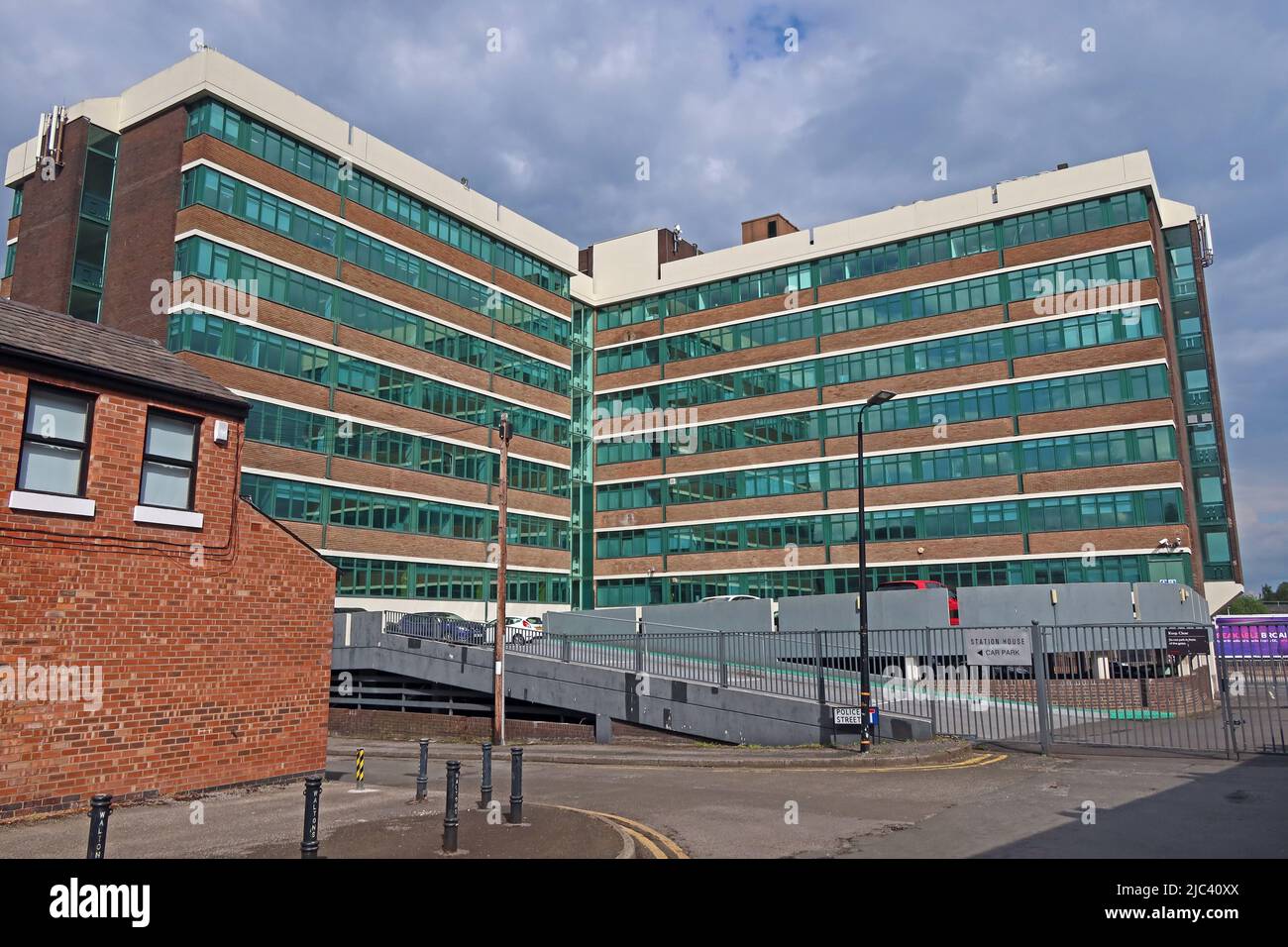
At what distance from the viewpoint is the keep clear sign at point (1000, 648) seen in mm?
18484

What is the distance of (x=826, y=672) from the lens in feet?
72.1

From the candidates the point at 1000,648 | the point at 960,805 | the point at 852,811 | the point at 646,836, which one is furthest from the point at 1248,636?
the point at 646,836

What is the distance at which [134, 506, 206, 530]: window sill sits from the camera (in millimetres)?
13320

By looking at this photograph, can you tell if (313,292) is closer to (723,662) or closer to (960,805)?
(723,662)

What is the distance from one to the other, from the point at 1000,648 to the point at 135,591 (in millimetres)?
16022

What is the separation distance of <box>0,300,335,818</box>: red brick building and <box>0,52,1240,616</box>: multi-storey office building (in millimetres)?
23546

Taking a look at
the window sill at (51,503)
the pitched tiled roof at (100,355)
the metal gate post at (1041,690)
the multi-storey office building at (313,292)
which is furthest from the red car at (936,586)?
the window sill at (51,503)

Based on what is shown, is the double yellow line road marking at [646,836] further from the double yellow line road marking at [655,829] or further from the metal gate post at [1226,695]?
the metal gate post at [1226,695]

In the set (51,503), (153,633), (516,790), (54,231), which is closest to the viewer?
(516,790)

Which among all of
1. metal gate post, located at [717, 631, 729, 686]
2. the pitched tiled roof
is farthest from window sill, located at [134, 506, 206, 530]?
metal gate post, located at [717, 631, 729, 686]

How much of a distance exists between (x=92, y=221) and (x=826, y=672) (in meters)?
37.8

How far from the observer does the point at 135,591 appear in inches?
516

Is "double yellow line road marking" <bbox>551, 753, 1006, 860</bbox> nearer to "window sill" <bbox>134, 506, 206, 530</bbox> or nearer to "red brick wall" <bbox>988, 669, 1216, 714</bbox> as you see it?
"red brick wall" <bbox>988, 669, 1216, 714</bbox>
